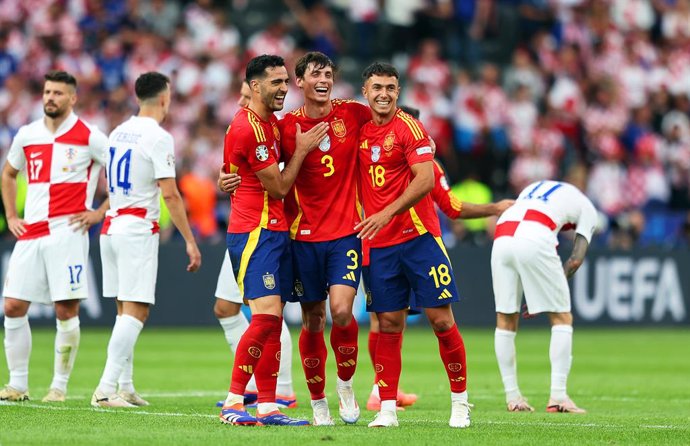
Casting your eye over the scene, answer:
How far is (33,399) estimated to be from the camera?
461 inches

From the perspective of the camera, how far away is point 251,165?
375 inches

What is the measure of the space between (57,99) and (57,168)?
62cm

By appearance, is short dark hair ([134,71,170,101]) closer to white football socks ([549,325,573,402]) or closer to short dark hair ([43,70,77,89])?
short dark hair ([43,70,77,89])

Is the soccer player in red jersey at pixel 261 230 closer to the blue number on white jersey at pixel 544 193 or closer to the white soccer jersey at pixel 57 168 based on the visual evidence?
the white soccer jersey at pixel 57 168

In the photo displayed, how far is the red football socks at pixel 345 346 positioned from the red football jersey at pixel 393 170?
0.67m

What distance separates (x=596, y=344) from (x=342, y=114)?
1127cm

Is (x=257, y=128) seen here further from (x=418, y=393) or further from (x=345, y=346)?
(x=418, y=393)

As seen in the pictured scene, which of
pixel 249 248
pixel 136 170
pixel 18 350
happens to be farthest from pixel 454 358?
pixel 18 350

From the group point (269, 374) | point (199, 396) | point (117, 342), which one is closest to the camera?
point (269, 374)

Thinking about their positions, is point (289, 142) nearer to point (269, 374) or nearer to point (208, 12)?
point (269, 374)

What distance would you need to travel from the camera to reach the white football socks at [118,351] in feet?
36.9

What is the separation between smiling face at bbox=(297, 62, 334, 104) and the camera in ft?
32.0

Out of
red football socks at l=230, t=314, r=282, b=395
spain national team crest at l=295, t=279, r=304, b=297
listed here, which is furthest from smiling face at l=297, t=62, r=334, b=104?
red football socks at l=230, t=314, r=282, b=395

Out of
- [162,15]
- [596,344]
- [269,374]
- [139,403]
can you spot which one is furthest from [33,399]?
[162,15]
